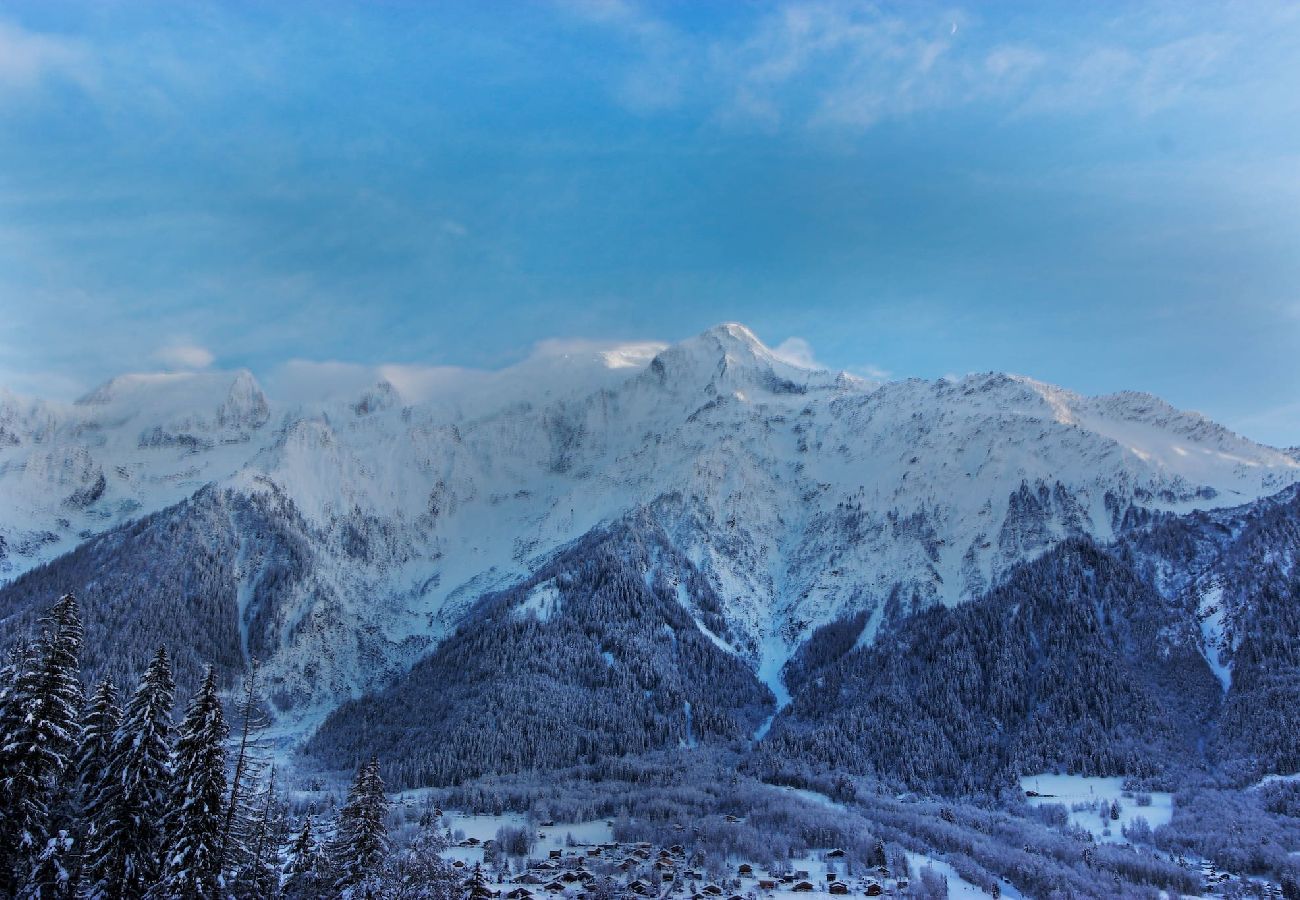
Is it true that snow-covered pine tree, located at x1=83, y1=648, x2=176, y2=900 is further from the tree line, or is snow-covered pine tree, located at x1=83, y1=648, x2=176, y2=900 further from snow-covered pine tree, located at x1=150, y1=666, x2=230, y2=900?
snow-covered pine tree, located at x1=150, y1=666, x2=230, y2=900

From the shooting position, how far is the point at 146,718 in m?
50.9

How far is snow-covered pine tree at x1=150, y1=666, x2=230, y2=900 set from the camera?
5247cm

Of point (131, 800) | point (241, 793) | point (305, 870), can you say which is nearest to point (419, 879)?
point (305, 870)

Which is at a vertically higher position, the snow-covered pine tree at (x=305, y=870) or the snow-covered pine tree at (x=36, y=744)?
the snow-covered pine tree at (x=36, y=744)

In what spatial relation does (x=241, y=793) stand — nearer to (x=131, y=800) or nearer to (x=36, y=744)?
(x=131, y=800)

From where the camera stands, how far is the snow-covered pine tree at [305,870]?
231ft

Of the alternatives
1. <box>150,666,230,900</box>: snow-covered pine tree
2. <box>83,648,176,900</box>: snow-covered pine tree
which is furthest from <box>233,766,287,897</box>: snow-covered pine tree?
<box>83,648,176,900</box>: snow-covered pine tree

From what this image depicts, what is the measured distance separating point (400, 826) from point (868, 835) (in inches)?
3131

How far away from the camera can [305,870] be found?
74.3 m

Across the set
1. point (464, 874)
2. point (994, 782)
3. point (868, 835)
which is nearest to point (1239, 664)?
point (994, 782)

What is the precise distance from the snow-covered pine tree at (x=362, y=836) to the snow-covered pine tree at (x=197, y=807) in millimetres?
12426

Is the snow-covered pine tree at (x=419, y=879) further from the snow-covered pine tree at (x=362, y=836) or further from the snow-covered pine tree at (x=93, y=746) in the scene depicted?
the snow-covered pine tree at (x=93, y=746)

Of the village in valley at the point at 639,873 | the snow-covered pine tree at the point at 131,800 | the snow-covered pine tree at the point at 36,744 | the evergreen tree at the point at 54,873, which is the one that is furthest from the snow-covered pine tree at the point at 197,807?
the village in valley at the point at 639,873

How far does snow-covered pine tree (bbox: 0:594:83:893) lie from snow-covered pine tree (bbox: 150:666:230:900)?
598 cm
